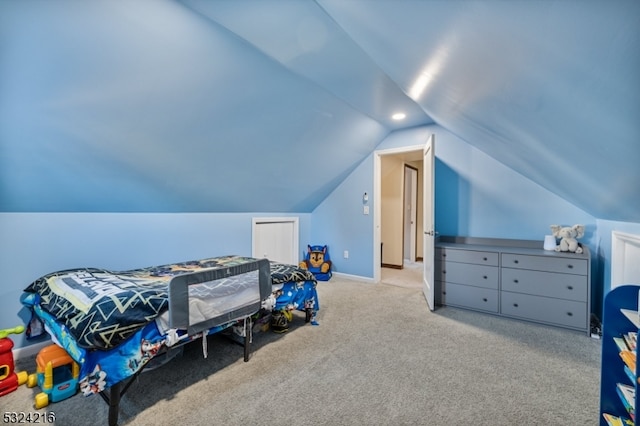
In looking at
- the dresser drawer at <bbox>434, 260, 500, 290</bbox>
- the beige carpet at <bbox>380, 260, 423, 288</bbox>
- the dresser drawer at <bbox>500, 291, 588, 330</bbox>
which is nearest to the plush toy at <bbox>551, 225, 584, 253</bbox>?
the dresser drawer at <bbox>500, 291, 588, 330</bbox>

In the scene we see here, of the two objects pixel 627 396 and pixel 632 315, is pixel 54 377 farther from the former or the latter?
pixel 632 315

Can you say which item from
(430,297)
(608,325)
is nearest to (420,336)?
(430,297)

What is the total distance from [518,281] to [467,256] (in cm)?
51

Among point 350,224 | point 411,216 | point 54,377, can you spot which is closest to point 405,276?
point 350,224

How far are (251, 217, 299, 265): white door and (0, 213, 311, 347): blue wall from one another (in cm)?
38

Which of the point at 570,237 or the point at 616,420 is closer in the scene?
the point at 616,420

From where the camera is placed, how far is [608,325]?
133cm

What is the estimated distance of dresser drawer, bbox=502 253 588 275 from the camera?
2621 millimetres

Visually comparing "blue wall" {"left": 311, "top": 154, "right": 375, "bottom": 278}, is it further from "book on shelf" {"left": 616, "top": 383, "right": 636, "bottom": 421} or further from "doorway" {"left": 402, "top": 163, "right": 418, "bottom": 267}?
"book on shelf" {"left": 616, "top": 383, "right": 636, "bottom": 421}

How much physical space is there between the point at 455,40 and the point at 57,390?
273 cm

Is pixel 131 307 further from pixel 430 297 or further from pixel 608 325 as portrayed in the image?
pixel 430 297

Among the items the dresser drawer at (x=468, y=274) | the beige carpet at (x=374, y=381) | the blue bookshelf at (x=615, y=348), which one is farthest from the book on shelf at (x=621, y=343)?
the dresser drawer at (x=468, y=274)

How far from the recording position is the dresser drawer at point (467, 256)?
3.04m

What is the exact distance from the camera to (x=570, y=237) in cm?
285
